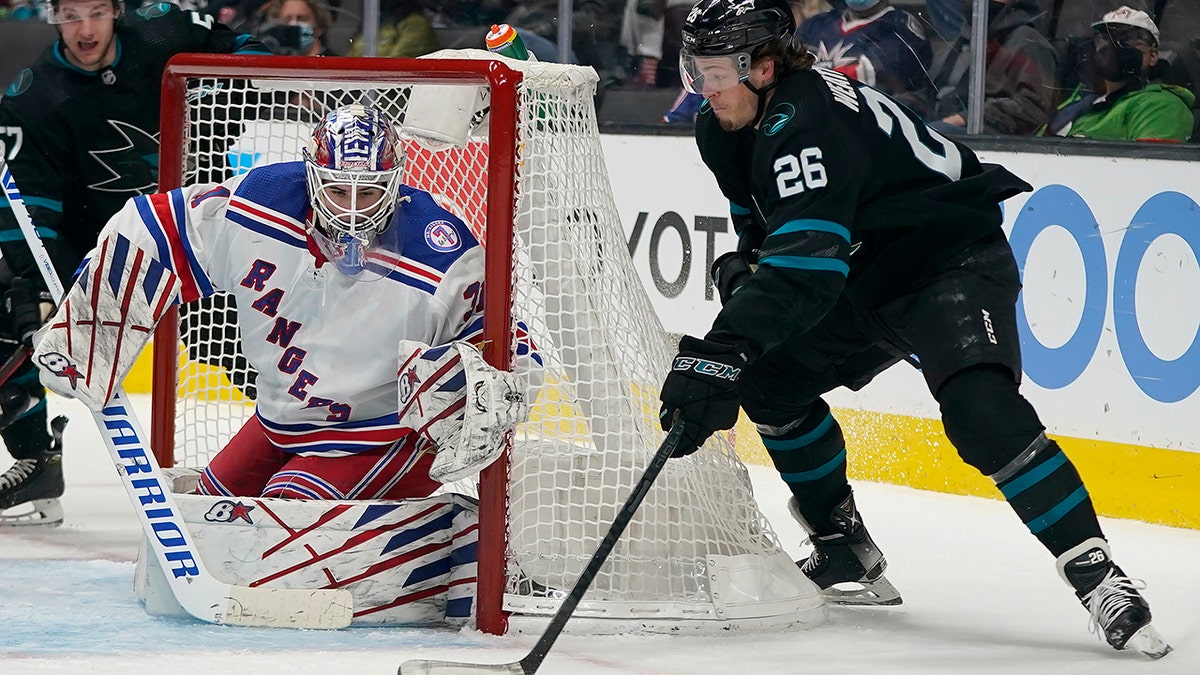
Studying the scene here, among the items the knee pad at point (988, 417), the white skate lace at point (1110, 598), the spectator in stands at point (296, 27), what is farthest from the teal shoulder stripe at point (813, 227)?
the spectator in stands at point (296, 27)

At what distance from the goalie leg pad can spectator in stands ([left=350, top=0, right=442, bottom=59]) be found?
307 centimetres

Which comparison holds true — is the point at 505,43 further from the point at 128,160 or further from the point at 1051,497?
the point at 1051,497

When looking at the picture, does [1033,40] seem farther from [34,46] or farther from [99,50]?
[34,46]

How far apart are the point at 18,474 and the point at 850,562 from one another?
195 cm

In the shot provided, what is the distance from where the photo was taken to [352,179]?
2818mm

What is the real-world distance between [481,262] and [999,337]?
853 millimetres

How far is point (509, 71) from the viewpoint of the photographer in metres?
2.80

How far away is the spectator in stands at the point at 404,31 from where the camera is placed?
593 cm

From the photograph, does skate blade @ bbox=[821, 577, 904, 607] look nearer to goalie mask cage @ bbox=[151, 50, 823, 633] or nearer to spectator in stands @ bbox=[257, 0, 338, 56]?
goalie mask cage @ bbox=[151, 50, 823, 633]

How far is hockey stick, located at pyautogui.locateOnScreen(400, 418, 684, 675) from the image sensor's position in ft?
8.07

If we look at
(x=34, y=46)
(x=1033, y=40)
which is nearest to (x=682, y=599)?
(x=1033, y=40)

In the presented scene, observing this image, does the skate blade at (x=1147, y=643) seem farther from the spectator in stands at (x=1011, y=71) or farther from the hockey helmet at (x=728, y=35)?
the spectator in stands at (x=1011, y=71)

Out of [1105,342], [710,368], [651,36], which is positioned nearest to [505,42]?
[710,368]

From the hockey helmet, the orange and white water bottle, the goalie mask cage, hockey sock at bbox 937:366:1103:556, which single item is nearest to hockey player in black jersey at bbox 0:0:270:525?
the orange and white water bottle
